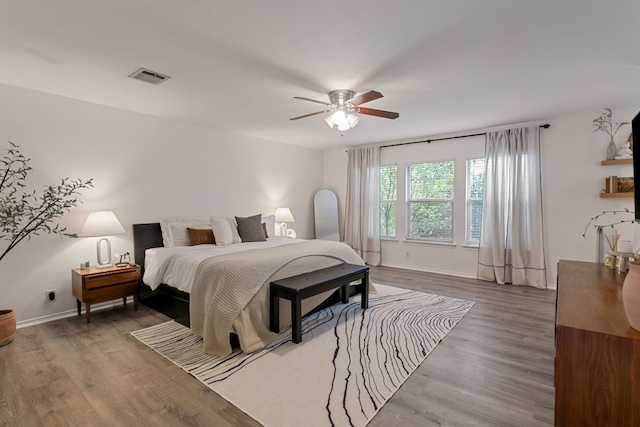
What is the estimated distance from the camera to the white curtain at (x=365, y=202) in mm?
6195

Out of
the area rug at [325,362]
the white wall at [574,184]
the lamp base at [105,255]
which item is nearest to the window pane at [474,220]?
the white wall at [574,184]

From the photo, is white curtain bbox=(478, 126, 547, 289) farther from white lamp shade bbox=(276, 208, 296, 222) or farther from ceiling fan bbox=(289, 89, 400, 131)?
white lamp shade bbox=(276, 208, 296, 222)

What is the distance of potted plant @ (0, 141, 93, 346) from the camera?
2842 mm

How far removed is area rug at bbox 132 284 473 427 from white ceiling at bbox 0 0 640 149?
241 cm

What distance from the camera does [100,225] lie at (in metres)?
3.46

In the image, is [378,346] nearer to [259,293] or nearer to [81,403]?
[259,293]

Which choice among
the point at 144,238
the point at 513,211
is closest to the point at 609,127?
the point at 513,211

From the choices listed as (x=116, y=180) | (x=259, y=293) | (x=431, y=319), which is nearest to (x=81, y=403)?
(x=259, y=293)

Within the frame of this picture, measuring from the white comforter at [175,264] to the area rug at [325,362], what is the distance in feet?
1.58

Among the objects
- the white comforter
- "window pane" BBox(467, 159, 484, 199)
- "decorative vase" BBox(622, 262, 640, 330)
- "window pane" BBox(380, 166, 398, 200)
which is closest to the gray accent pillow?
the white comforter

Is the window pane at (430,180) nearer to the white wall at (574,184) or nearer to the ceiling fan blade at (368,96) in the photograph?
the white wall at (574,184)

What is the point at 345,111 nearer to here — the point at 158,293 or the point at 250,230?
the point at 250,230

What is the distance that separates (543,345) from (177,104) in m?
4.51

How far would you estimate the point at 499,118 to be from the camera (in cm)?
441
